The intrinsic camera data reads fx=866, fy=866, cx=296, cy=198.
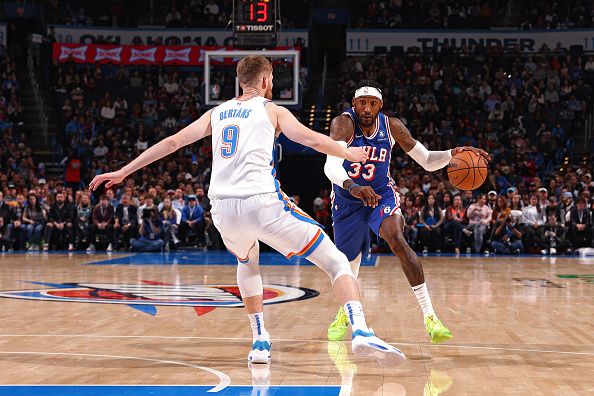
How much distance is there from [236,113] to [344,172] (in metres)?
1.28

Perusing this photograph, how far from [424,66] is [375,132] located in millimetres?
20712

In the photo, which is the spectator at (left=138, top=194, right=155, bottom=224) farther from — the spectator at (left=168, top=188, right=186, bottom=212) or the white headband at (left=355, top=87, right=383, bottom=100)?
the white headband at (left=355, top=87, right=383, bottom=100)

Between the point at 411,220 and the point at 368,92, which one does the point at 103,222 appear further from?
the point at 368,92

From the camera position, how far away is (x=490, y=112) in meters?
25.6

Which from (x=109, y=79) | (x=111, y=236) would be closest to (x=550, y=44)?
(x=109, y=79)

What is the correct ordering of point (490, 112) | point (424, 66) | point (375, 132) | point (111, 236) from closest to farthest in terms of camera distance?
point (375, 132), point (111, 236), point (490, 112), point (424, 66)

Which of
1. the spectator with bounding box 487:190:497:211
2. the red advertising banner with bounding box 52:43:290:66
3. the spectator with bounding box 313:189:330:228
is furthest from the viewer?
the red advertising banner with bounding box 52:43:290:66

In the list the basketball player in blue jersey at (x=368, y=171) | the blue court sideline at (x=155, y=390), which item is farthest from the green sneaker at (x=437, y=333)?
the blue court sideline at (x=155, y=390)

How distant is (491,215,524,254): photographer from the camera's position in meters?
18.8

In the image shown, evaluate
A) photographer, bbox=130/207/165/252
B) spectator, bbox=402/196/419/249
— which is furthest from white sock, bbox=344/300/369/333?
photographer, bbox=130/207/165/252

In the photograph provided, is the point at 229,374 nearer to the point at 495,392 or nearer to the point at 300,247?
the point at 300,247

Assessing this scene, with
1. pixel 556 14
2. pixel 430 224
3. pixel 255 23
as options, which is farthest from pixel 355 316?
pixel 556 14

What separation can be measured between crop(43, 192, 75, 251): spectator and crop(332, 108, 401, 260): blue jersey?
13304 mm

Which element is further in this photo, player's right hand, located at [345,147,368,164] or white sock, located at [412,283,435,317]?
white sock, located at [412,283,435,317]
